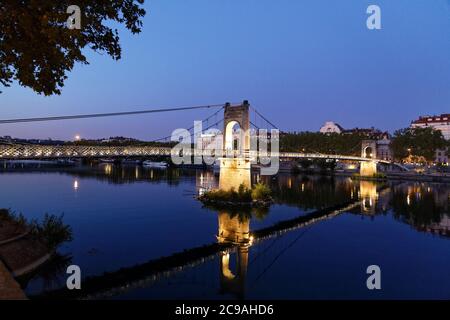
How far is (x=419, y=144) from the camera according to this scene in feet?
299

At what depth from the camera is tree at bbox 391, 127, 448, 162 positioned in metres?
90.6

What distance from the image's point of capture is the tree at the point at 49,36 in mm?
8984

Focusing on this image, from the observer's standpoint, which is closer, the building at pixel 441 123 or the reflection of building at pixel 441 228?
the reflection of building at pixel 441 228

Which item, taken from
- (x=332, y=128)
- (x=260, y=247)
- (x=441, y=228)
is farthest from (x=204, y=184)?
(x=332, y=128)

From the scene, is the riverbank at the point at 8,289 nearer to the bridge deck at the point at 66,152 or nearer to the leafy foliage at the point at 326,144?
the bridge deck at the point at 66,152

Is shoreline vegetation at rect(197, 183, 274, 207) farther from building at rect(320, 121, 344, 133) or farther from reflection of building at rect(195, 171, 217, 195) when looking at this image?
building at rect(320, 121, 344, 133)

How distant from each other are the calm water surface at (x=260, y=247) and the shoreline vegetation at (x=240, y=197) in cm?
148

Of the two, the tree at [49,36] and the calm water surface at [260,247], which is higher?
the tree at [49,36]

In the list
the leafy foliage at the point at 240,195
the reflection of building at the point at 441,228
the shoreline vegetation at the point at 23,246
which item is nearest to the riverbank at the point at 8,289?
the shoreline vegetation at the point at 23,246

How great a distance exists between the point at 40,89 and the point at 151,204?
1142 inches

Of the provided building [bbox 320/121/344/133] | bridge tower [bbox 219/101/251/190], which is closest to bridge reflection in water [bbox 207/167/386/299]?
bridge tower [bbox 219/101/251/190]

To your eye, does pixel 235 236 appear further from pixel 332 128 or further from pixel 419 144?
pixel 332 128
